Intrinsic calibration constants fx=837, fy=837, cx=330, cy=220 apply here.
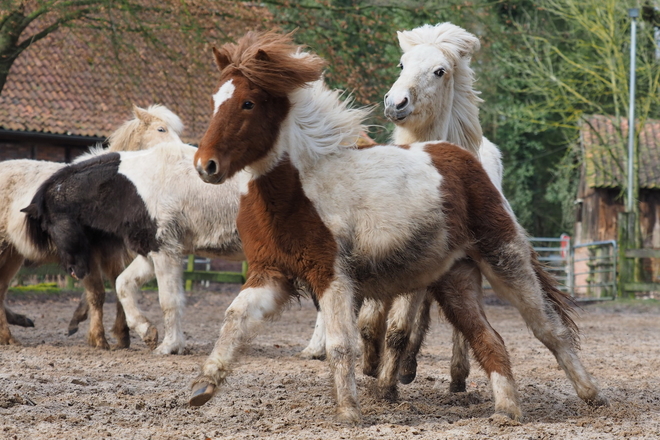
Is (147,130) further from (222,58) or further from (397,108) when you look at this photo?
(222,58)

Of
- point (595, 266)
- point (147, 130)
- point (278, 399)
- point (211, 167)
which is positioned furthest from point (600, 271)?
point (211, 167)

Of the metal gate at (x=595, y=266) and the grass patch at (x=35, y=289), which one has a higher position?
the metal gate at (x=595, y=266)

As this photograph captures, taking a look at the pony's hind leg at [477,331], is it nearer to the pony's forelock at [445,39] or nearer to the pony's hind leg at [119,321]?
the pony's forelock at [445,39]

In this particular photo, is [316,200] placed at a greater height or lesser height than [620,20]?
lesser

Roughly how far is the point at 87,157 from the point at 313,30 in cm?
862

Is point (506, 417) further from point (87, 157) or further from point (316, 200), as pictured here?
point (87, 157)

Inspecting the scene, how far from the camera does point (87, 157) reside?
9.09 m

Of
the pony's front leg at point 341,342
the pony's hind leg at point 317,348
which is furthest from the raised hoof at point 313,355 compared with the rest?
the pony's front leg at point 341,342

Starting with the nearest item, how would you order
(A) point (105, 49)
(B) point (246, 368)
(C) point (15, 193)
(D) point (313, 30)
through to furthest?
(B) point (246, 368) → (C) point (15, 193) → (A) point (105, 49) → (D) point (313, 30)

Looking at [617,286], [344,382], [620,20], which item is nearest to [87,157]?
[344,382]

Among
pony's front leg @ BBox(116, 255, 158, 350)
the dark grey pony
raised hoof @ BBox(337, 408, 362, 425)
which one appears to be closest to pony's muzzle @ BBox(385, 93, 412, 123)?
raised hoof @ BBox(337, 408, 362, 425)

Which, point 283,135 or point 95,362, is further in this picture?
point 95,362

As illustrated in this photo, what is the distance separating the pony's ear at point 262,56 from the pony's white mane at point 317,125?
282mm

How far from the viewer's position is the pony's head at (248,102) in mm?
4441
